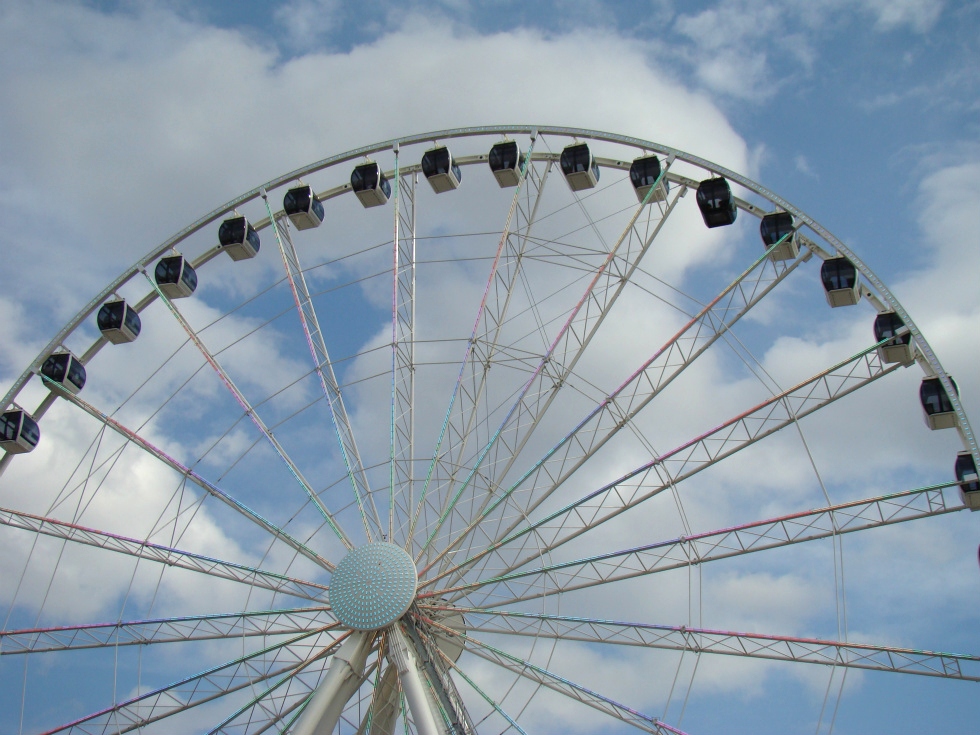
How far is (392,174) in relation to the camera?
33.7m

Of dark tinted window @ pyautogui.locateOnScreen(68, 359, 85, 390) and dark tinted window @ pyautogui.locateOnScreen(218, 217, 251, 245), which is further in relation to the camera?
dark tinted window @ pyautogui.locateOnScreen(218, 217, 251, 245)

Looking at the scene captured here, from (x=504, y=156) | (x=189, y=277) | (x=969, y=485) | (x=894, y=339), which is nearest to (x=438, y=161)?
(x=504, y=156)

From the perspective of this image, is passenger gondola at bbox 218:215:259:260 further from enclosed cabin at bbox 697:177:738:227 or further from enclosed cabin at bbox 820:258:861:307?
enclosed cabin at bbox 820:258:861:307

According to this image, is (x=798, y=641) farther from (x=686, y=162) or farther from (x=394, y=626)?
(x=686, y=162)

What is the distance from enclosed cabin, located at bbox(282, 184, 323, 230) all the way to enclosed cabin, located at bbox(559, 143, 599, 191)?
7.47m

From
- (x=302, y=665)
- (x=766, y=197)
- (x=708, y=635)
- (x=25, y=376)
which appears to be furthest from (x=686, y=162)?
(x=25, y=376)

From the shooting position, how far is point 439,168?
32.6 meters

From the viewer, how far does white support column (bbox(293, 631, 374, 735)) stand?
79.2 ft

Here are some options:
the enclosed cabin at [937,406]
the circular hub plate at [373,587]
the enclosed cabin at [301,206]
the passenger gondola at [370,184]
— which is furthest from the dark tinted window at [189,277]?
the enclosed cabin at [937,406]

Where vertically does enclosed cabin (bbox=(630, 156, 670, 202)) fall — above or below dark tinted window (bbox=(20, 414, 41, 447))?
above

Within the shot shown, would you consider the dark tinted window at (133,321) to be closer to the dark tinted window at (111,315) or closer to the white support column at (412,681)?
the dark tinted window at (111,315)

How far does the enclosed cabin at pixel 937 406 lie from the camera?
2638 centimetres

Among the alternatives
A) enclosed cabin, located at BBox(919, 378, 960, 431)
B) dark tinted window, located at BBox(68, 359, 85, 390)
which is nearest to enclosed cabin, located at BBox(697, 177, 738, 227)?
enclosed cabin, located at BBox(919, 378, 960, 431)

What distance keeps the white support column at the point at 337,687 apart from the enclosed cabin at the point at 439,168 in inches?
534
